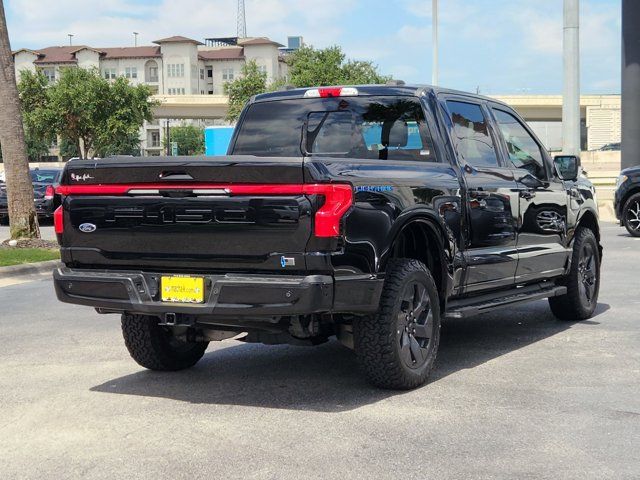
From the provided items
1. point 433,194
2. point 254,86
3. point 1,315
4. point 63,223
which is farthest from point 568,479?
point 254,86

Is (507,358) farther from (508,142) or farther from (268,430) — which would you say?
(268,430)

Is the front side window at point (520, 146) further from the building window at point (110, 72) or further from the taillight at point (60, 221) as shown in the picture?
the building window at point (110, 72)

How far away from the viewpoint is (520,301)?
7906 millimetres

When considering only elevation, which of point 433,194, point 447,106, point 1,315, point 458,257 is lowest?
point 1,315

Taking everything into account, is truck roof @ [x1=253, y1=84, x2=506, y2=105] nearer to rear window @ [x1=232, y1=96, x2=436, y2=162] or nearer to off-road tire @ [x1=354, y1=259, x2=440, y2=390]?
rear window @ [x1=232, y1=96, x2=436, y2=162]

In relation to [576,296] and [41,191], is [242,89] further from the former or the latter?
[576,296]

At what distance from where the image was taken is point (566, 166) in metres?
8.95

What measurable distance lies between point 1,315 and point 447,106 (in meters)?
5.60

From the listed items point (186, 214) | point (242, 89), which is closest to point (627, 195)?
point (186, 214)

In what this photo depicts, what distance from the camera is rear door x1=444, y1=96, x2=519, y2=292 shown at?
729 cm

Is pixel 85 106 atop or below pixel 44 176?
atop

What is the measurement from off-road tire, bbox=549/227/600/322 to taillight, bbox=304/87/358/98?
9.32ft

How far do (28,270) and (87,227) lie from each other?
9.53 metres

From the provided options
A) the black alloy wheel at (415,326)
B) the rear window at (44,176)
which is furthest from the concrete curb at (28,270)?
the rear window at (44,176)
